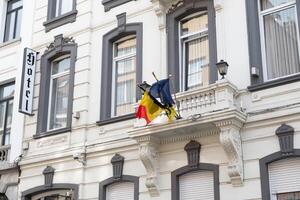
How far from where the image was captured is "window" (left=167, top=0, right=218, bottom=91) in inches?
552

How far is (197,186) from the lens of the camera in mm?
13023

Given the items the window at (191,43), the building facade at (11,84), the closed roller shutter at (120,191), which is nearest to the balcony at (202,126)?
the closed roller shutter at (120,191)

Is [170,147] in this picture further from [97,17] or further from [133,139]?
[97,17]

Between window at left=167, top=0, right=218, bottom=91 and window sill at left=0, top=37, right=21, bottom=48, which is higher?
window sill at left=0, top=37, right=21, bottom=48

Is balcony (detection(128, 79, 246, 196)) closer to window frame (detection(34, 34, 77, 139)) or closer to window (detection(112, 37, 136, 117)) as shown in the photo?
window (detection(112, 37, 136, 117))

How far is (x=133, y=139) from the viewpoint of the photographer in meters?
14.0

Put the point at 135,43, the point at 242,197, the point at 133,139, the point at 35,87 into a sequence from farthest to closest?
the point at 35,87 < the point at 135,43 < the point at 133,139 < the point at 242,197

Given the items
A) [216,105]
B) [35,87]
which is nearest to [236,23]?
[216,105]

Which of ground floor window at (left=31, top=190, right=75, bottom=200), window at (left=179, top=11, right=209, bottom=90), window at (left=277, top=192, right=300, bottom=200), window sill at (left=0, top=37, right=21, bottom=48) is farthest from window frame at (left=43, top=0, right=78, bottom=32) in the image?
window at (left=277, top=192, right=300, bottom=200)

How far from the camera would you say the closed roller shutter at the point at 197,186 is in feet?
42.0

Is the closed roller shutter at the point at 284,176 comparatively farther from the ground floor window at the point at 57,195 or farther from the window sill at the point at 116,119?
the ground floor window at the point at 57,195

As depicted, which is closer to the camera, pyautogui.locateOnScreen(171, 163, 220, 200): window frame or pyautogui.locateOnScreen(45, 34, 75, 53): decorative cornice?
pyautogui.locateOnScreen(171, 163, 220, 200): window frame

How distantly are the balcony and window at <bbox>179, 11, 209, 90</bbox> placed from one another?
3.75 ft

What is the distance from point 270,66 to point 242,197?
10.8 feet
